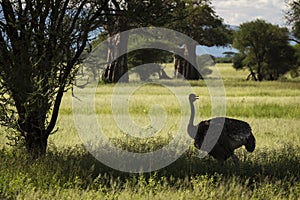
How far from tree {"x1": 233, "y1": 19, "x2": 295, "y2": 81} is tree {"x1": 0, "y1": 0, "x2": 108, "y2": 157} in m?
61.3

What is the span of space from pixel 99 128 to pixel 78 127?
0.62 m

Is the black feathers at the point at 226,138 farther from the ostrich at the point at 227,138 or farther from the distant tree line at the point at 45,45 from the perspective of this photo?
the distant tree line at the point at 45,45

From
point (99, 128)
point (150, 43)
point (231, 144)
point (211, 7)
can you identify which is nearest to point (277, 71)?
point (211, 7)

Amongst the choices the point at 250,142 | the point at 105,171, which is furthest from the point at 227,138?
the point at 105,171

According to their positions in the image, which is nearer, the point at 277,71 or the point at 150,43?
the point at 150,43

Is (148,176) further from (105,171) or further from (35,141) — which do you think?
(35,141)

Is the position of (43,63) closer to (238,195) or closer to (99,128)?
(238,195)

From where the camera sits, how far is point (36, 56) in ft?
36.6

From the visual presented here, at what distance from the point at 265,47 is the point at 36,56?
211ft

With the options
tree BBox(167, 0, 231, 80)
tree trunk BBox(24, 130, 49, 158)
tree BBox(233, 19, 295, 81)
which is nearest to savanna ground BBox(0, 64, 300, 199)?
tree trunk BBox(24, 130, 49, 158)

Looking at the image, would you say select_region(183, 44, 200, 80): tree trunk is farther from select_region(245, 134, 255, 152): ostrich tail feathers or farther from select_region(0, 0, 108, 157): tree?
select_region(245, 134, 255, 152): ostrich tail feathers

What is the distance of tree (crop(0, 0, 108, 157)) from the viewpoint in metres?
10.7

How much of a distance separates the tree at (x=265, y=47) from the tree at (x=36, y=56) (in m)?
61.3

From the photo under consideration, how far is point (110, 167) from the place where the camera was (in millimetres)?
10602
